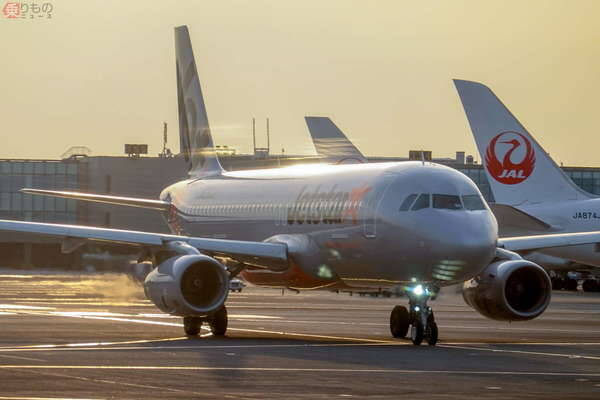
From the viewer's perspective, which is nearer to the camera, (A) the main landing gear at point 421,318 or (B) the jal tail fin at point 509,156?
(A) the main landing gear at point 421,318

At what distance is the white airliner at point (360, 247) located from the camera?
3095 cm

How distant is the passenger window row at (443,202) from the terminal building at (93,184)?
8423 centimetres

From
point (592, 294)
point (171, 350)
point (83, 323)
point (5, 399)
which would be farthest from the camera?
point (592, 294)

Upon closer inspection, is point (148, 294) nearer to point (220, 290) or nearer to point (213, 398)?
point (220, 290)

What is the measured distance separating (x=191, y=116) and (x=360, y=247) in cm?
1678

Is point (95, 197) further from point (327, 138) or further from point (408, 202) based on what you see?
point (327, 138)

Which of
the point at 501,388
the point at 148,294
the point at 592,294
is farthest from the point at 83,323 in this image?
the point at 592,294

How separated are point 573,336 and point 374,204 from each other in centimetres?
680

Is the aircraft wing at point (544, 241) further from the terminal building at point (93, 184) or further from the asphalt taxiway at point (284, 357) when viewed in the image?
the terminal building at point (93, 184)

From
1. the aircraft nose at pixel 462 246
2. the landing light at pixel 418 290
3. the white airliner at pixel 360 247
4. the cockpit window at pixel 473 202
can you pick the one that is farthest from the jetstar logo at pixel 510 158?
the aircraft nose at pixel 462 246

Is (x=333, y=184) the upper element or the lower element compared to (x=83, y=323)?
upper

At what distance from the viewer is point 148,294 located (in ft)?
109

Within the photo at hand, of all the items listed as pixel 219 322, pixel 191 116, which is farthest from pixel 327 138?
pixel 219 322

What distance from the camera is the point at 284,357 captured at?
26750mm
